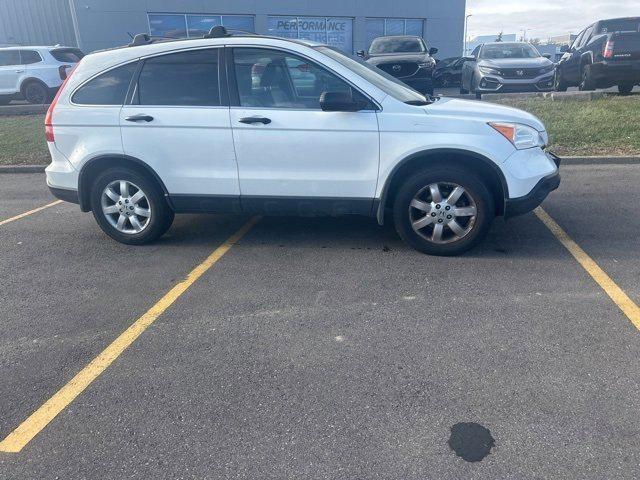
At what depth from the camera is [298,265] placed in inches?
189

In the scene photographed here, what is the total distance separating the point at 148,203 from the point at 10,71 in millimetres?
13950

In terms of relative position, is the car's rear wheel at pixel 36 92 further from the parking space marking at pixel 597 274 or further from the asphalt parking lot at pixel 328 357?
the parking space marking at pixel 597 274

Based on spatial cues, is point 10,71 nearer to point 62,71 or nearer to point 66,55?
point 62,71

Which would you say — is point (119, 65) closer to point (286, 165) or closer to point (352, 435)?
point (286, 165)

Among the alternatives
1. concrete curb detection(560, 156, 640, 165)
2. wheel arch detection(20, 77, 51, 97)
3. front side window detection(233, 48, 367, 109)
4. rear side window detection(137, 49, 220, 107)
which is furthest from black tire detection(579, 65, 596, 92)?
wheel arch detection(20, 77, 51, 97)

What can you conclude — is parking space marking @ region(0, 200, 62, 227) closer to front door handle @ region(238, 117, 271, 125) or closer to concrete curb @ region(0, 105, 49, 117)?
front door handle @ region(238, 117, 271, 125)

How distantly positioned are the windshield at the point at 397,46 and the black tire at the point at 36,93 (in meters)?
9.72

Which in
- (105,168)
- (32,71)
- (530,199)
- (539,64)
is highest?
(32,71)

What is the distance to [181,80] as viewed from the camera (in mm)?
4965

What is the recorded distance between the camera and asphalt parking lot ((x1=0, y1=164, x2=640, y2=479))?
2551 mm

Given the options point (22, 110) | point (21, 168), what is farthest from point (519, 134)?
point (22, 110)

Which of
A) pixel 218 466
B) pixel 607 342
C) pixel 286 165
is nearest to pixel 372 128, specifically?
pixel 286 165

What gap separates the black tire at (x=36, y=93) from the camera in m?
16.2

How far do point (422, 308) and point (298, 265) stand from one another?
131cm
